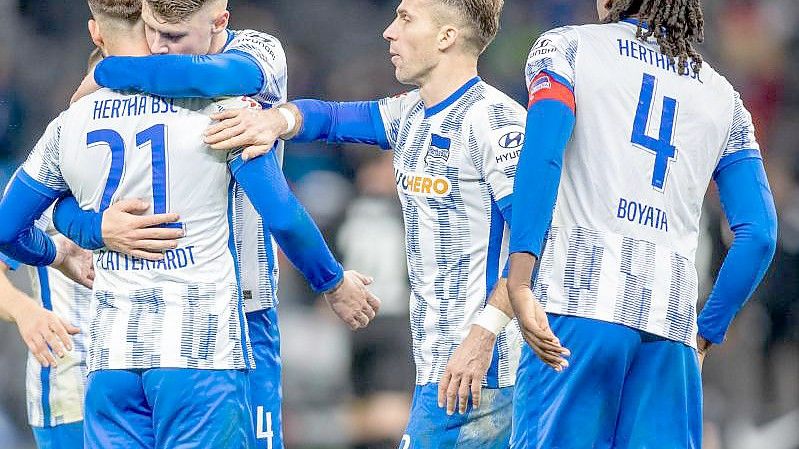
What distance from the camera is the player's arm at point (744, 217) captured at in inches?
165

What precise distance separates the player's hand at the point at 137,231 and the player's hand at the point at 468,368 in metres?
0.96

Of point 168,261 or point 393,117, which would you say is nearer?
point 168,261

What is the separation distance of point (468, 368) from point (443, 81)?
1.02 meters

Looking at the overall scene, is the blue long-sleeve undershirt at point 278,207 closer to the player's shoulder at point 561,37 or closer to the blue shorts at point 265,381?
the blue shorts at point 265,381

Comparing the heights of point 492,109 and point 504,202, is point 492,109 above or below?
above

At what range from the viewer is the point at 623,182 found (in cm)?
395

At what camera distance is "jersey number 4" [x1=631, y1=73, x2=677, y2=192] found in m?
3.96

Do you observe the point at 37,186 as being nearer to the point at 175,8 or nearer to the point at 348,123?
the point at 175,8

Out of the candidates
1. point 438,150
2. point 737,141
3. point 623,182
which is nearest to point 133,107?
point 438,150

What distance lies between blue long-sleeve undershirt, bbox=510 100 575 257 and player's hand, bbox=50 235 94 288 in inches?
80.6

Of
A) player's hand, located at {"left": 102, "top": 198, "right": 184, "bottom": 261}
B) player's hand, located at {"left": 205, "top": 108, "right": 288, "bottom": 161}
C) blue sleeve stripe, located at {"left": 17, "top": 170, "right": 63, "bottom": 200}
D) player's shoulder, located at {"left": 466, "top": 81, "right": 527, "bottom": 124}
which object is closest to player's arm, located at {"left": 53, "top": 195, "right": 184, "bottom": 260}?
player's hand, located at {"left": 102, "top": 198, "right": 184, "bottom": 261}

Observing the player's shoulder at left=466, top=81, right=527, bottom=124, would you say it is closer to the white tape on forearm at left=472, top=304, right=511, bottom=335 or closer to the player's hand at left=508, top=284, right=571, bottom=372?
the white tape on forearm at left=472, top=304, right=511, bottom=335

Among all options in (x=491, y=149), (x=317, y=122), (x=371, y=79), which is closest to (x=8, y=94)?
(x=371, y=79)

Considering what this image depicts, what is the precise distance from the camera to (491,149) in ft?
14.1
